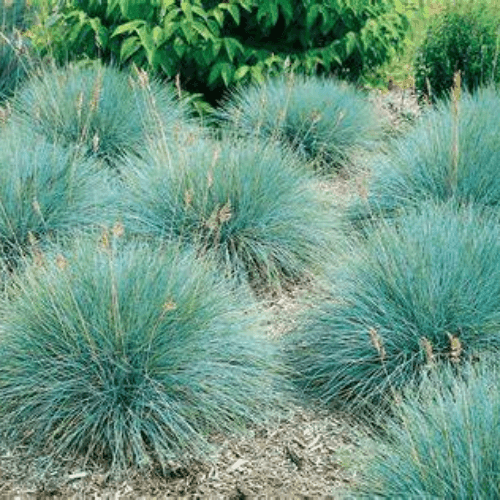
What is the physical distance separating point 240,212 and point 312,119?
1661 mm

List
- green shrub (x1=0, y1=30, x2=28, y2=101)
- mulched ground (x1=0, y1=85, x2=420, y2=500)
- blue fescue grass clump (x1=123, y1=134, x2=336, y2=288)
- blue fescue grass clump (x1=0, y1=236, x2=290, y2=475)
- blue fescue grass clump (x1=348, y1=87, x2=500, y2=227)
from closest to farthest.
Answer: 1. mulched ground (x1=0, y1=85, x2=420, y2=500)
2. blue fescue grass clump (x1=0, y1=236, x2=290, y2=475)
3. blue fescue grass clump (x1=123, y1=134, x2=336, y2=288)
4. blue fescue grass clump (x1=348, y1=87, x2=500, y2=227)
5. green shrub (x1=0, y1=30, x2=28, y2=101)

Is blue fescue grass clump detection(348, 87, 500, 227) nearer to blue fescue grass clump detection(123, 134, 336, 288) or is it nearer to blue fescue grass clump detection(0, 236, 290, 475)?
blue fescue grass clump detection(123, 134, 336, 288)

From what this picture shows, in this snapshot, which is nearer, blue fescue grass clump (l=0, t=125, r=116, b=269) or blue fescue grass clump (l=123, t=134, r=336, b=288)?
blue fescue grass clump (l=0, t=125, r=116, b=269)

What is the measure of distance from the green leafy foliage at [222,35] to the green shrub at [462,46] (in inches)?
16.8

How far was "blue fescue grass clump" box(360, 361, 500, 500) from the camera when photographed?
2.89 meters

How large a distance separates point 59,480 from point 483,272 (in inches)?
77.9

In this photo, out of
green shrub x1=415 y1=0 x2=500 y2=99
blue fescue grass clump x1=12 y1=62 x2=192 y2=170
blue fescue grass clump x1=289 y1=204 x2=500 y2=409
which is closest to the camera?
blue fescue grass clump x1=289 y1=204 x2=500 y2=409

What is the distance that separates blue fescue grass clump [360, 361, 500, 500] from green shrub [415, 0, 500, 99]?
14.5 ft

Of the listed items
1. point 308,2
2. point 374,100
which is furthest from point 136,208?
point 374,100

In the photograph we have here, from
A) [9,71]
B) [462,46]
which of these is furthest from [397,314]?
[9,71]

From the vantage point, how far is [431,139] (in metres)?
5.80

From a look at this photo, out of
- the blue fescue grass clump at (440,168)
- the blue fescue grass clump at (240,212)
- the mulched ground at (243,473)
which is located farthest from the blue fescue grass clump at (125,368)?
the blue fescue grass clump at (440,168)

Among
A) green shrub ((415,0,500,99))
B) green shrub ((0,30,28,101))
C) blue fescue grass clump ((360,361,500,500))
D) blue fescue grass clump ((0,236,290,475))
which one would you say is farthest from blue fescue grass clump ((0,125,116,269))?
green shrub ((415,0,500,99))

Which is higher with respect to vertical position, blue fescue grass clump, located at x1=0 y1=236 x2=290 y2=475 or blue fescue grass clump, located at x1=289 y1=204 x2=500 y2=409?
blue fescue grass clump, located at x1=289 y1=204 x2=500 y2=409
